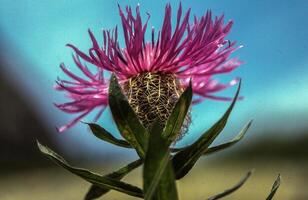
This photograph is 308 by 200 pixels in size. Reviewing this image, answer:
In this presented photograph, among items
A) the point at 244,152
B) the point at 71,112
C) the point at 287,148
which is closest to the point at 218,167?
the point at 244,152

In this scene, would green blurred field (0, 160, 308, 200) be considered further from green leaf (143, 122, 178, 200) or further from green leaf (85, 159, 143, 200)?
green leaf (143, 122, 178, 200)

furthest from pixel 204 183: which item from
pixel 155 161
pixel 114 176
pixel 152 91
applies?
pixel 155 161

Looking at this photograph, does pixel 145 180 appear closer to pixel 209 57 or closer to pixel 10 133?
pixel 209 57

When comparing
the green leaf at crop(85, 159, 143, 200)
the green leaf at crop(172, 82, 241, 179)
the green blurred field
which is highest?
the green leaf at crop(172, 82, 241, 179)

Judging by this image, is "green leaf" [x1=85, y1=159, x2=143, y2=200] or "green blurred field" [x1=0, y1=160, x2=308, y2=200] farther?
"green blurred field" [x1=0, y1=160, x2=308, y2=200]

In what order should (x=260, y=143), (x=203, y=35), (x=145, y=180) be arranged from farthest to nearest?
(x=260, y=143) → (x=203, y=35) → (x=145, y=180)

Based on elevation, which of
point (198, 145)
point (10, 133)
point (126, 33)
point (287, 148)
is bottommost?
point (287, 148)

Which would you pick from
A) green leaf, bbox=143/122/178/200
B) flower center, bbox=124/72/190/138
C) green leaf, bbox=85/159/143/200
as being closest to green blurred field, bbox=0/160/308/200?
flower center, bbox=124/72/190/138
